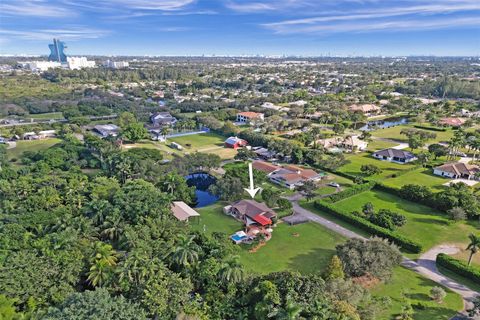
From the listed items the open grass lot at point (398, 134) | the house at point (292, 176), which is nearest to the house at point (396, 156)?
the open grass lot at point (398, 134)

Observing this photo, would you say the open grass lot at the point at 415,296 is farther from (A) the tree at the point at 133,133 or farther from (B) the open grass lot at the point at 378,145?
(A) the tree at the point at 133,133

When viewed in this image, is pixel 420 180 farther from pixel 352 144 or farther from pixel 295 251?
pixel 295 251

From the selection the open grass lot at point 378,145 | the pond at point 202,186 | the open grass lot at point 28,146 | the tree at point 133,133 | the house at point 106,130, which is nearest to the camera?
the pond at point 202,186

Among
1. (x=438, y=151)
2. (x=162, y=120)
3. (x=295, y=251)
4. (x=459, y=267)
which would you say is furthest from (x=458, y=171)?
(x=162, y=120)

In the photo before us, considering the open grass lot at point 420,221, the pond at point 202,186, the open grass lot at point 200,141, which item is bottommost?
the pond at point 202,186

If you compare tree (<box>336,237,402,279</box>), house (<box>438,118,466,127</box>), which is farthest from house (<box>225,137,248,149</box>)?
house (<box>438,118,466,127</box>)

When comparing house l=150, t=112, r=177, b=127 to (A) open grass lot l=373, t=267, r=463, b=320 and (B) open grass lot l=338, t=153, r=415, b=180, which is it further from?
(A) open grass lot l=373, t=267, r=463, b=320
